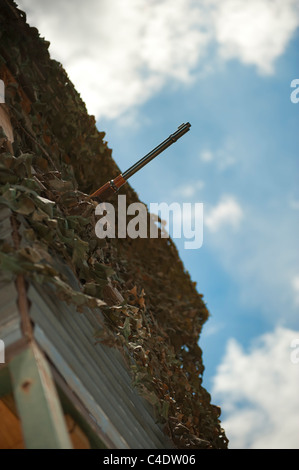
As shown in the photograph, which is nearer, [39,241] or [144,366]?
[39,241]

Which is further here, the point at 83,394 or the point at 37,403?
the point at 83,394

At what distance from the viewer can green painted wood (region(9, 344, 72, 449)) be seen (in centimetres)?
158

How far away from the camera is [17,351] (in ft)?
5.94

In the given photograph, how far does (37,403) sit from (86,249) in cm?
112

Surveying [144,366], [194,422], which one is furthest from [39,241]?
[194,422]

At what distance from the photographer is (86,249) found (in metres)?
2.65

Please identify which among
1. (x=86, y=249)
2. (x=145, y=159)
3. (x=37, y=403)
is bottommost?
(x=37, y=403)

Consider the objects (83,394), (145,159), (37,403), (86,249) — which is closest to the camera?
(37,403)

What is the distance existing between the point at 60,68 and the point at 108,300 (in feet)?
9.23

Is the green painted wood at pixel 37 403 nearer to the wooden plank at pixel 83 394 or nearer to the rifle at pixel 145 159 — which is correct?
the wooden plank at pixel 83 394

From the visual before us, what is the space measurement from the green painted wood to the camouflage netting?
0.38 meters

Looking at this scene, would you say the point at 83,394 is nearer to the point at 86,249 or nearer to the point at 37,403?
the point at 37,403

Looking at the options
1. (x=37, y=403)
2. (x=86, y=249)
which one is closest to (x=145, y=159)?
(x=86, y=249)
